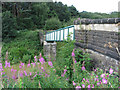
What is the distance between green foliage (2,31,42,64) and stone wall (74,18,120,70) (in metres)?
7.54

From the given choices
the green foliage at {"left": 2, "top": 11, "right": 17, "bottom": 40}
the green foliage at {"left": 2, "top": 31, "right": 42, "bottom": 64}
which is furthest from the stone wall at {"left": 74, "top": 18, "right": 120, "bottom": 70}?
the green foliage at {"left": 2, "top": 11, "right": 17, "bottom": 40}

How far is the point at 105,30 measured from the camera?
428 centimetres

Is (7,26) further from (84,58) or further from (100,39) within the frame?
(100,39)

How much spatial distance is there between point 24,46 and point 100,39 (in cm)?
1106

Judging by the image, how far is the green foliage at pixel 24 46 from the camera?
39.7 feet

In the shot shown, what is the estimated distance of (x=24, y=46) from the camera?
1415 centimetres

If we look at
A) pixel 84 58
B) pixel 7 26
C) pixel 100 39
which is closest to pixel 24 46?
pixel 7 26

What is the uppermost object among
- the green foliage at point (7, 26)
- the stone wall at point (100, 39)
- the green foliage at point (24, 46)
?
the green foliage at point (7, 26)

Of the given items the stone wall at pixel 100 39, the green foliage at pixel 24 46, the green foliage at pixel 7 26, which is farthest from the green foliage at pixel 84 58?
the green foliage at pixel 7 26

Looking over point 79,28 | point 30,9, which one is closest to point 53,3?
point 30,9

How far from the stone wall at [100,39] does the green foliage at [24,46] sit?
7540 mm

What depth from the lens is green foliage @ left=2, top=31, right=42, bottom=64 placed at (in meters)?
12.1

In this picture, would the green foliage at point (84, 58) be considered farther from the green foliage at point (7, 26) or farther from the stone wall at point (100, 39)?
the green foliage at point (7, 26)

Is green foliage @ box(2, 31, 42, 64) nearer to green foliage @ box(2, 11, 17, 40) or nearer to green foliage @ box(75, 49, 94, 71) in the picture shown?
green foliage @ box(2, 11, 17, 40)
